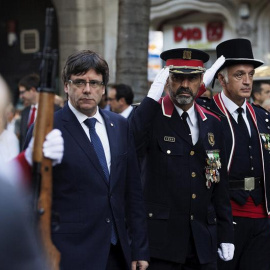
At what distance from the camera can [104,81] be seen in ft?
15.4

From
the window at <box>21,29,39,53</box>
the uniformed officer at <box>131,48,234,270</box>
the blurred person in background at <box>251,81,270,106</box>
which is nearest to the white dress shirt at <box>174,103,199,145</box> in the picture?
the uniformed officer at <box>131,48,234,270</box>

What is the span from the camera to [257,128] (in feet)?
20.2

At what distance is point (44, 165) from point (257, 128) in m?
2.81

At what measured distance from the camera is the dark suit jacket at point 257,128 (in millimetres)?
5918

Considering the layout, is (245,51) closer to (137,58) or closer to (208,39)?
(137,58)

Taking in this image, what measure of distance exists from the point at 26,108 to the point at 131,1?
96.7 inches

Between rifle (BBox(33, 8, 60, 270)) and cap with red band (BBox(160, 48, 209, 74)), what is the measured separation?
176 cm

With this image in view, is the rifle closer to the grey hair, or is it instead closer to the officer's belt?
the officer's belt

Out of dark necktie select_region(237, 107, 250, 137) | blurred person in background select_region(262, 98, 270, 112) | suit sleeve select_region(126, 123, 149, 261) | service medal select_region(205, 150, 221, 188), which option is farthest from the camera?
blurred person in background select_region(262, 98, 270, 112)

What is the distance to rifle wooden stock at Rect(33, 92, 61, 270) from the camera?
12.1 feet

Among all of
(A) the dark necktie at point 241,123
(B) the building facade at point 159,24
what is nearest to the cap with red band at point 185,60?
(A) the dark necktie at point 241,123

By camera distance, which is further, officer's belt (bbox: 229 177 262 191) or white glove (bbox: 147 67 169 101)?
officer's belt (bbox: 229 177 262 191)

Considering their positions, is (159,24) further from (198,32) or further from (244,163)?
(244,163)

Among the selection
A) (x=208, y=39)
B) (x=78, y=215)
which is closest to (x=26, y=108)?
(x=78, y=215)
